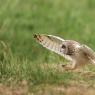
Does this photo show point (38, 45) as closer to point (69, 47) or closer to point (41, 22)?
point (41, 22)

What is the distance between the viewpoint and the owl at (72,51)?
675 cm

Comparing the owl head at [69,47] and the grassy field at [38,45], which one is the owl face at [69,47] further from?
the grassy field at [38,45]

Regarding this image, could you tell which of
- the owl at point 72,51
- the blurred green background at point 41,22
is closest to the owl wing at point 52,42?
the owl at point 72,51

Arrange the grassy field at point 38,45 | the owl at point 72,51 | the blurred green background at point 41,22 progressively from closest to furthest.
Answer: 1. the grassy field at point 38,45
2. the owl at point 72,51
3. the blurred green background at point 41,22

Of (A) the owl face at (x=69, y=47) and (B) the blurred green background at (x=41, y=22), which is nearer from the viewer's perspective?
(A) the owl face at (x=69, y=47)

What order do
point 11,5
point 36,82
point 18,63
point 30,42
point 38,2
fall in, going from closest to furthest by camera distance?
point 36,82 → point 18,63 → point 30,42 → point 11,5 → point 38,2

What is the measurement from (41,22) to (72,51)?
4.54m

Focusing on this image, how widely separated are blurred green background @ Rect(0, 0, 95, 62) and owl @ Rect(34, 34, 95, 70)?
186 cm

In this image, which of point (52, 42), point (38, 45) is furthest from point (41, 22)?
point (52, 42)

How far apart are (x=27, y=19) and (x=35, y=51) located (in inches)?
79.1

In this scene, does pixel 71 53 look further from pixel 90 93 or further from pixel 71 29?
pixel 71 29

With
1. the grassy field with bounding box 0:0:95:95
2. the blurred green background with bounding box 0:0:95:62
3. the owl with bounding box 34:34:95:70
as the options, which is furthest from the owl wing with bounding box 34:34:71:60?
the blurred green background with bounding box 0:0:95:62

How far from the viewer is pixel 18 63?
6988 mm

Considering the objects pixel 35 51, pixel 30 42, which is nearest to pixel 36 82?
pixel 35 51
